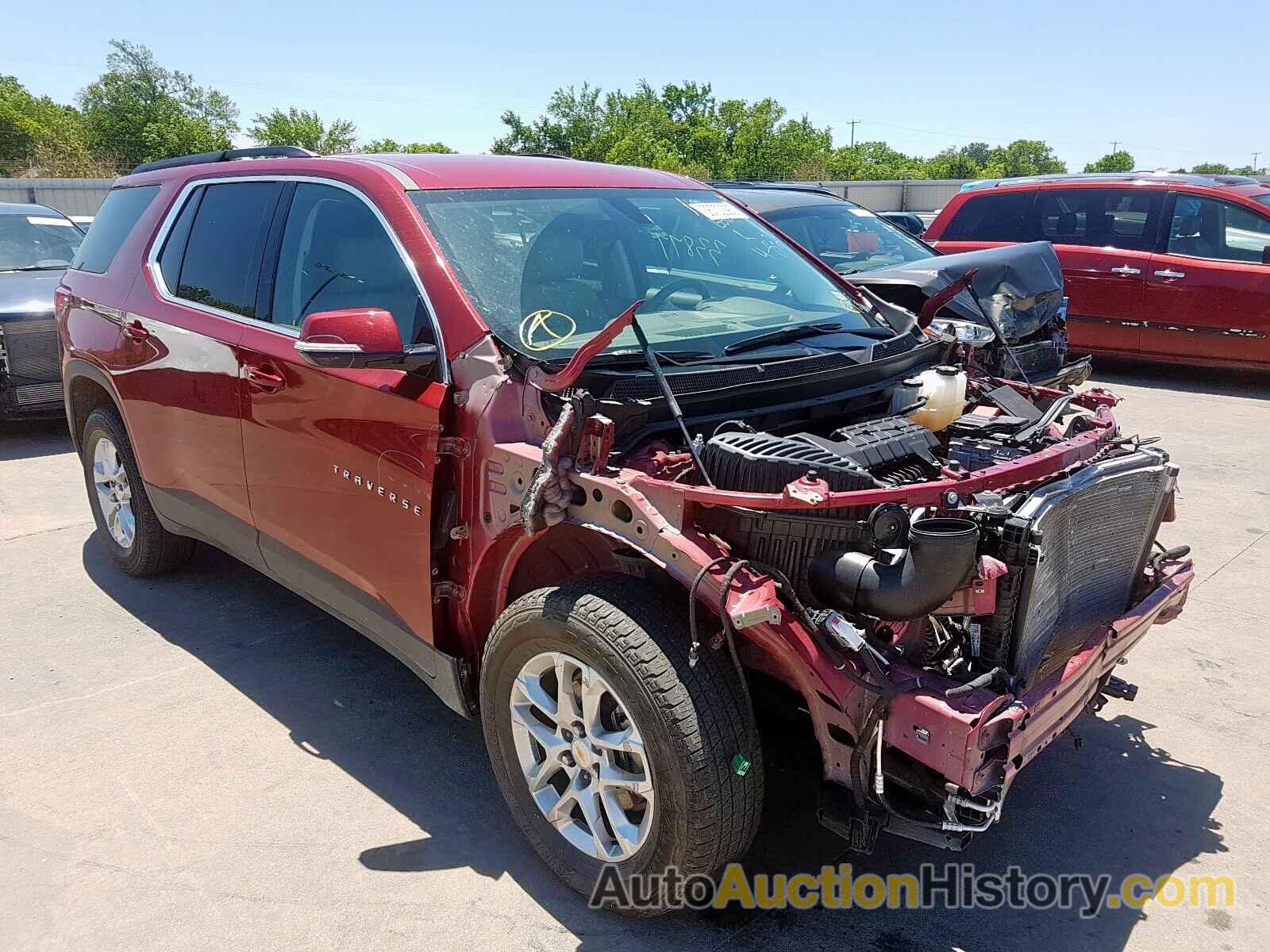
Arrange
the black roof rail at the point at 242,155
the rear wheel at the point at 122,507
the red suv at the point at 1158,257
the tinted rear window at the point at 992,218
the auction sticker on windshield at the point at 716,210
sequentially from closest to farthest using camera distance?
the auction sticker on windshield at the point at 716,210 < the black roof rail at the point at 242,155 < the rear wheel at the point at 122,507 < the red suv at the point at 1158,257 < the tinted rear window at the point at 992,218

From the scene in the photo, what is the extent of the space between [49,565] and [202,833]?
2.94 metres

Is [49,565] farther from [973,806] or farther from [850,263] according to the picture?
[850,263]

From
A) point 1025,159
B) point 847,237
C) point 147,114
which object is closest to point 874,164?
point 1025,159

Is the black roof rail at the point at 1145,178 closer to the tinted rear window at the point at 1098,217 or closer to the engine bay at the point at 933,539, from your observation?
the tinted rear window at the point at 1098,217

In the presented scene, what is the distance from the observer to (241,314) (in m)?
3.75

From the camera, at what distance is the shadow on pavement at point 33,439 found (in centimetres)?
772

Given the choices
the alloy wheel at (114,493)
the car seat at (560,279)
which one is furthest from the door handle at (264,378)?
the alloy wheel at (114,493)

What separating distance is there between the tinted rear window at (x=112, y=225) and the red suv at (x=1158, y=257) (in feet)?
25.9

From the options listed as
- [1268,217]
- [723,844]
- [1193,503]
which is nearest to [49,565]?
[723,844]

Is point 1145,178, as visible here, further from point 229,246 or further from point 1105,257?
point 229,246

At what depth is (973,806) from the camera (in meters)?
2.25

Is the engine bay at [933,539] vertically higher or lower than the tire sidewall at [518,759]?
higher

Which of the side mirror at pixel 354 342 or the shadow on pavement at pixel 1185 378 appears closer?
the side mirror at pixel 354 342

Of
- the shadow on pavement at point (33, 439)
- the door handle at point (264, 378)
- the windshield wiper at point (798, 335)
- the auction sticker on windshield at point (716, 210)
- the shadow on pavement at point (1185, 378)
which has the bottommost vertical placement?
the shadow on pavement at point (33, 439)
